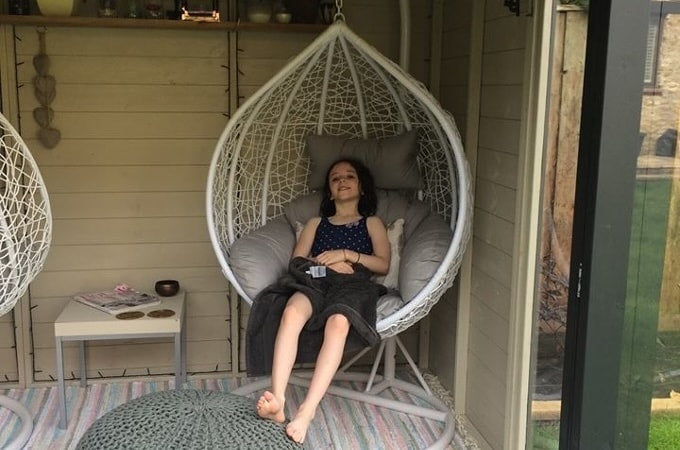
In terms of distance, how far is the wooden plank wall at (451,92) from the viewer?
308cm

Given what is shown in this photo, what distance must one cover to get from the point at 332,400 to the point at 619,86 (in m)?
1.90

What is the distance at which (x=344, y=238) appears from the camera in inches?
120

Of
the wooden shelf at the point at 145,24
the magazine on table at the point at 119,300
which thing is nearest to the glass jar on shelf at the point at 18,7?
the wooden shelf at the point at 145,24

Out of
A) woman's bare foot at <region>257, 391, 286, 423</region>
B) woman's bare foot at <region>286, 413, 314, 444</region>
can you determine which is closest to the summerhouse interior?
woman's bare foot at <region>286, 413, 314, 444</region>

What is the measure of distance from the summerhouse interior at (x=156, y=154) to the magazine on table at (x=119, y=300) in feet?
0.38

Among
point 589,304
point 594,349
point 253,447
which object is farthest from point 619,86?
point 253,447

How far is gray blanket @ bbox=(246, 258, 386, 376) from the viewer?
2.61 metres

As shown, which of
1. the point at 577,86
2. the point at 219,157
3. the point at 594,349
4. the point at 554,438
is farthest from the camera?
the point at 219,157

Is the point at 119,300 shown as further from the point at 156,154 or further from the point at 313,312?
the point at 313,312

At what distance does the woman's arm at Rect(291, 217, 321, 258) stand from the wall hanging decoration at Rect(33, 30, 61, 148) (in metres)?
1.14

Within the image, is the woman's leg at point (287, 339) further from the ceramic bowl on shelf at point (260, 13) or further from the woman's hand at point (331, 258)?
the ceramic bowl on shelf at point (260, 13)

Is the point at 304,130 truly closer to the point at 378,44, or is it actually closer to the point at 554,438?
the point at 378,44

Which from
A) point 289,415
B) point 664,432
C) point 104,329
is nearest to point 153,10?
point 104,329

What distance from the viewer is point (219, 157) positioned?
3.00m
